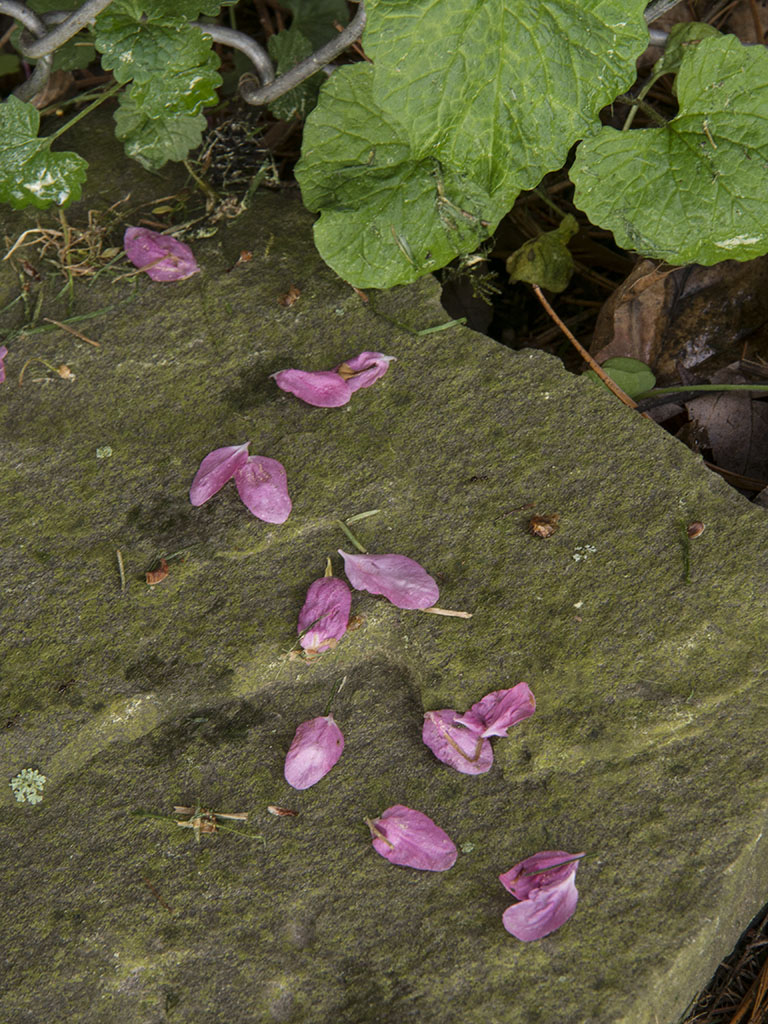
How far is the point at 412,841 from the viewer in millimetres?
1642

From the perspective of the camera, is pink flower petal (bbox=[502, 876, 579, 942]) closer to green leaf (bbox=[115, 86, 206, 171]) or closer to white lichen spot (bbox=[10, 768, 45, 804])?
white lichen spot (bbox=[10, 768, 45, 804])

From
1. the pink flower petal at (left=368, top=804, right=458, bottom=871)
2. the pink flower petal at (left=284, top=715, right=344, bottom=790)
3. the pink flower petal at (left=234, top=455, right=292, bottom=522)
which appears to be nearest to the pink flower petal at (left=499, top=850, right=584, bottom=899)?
the pink flower petal at (left=368, top=804, right=458, bottom=871)

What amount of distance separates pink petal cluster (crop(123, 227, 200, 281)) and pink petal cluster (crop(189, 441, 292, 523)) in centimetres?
55

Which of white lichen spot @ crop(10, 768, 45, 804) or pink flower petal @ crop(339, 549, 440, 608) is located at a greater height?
pink flower petal @ crop(339, 549, 440, 608)

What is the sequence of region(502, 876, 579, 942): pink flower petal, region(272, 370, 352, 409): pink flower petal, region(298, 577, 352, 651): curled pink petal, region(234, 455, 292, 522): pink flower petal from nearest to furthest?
region(502, 876, 579, 942): pink flower petal → region(298, 577, 352, 651): curled pink petal → region(234, 455, 292, 522): pink flower petal → region(272, 370, 352, 409): pink flower petal

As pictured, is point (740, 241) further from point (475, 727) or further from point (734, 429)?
point (475, 727)

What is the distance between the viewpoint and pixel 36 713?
5.99 feet

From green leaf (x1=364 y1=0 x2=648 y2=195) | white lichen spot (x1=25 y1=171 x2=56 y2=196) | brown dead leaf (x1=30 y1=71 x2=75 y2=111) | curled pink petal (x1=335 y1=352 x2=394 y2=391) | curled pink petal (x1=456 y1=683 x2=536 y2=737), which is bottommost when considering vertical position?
curled pink petal (x1=456 y1=683 x2=536 y2=737)

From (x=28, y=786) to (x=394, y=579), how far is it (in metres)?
0.82

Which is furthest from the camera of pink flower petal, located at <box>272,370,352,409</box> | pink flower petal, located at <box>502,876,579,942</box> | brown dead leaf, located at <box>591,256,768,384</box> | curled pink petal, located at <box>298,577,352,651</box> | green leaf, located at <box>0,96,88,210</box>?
brown dead leaf, located at <box>591,256,768,384</box>

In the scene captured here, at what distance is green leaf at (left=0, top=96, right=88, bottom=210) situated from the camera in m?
2.22

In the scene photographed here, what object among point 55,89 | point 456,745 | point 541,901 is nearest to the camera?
point 541,901

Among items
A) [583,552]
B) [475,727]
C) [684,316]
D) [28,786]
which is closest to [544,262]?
[684,316]

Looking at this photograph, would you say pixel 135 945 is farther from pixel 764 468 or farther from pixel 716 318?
pixel 716 318
